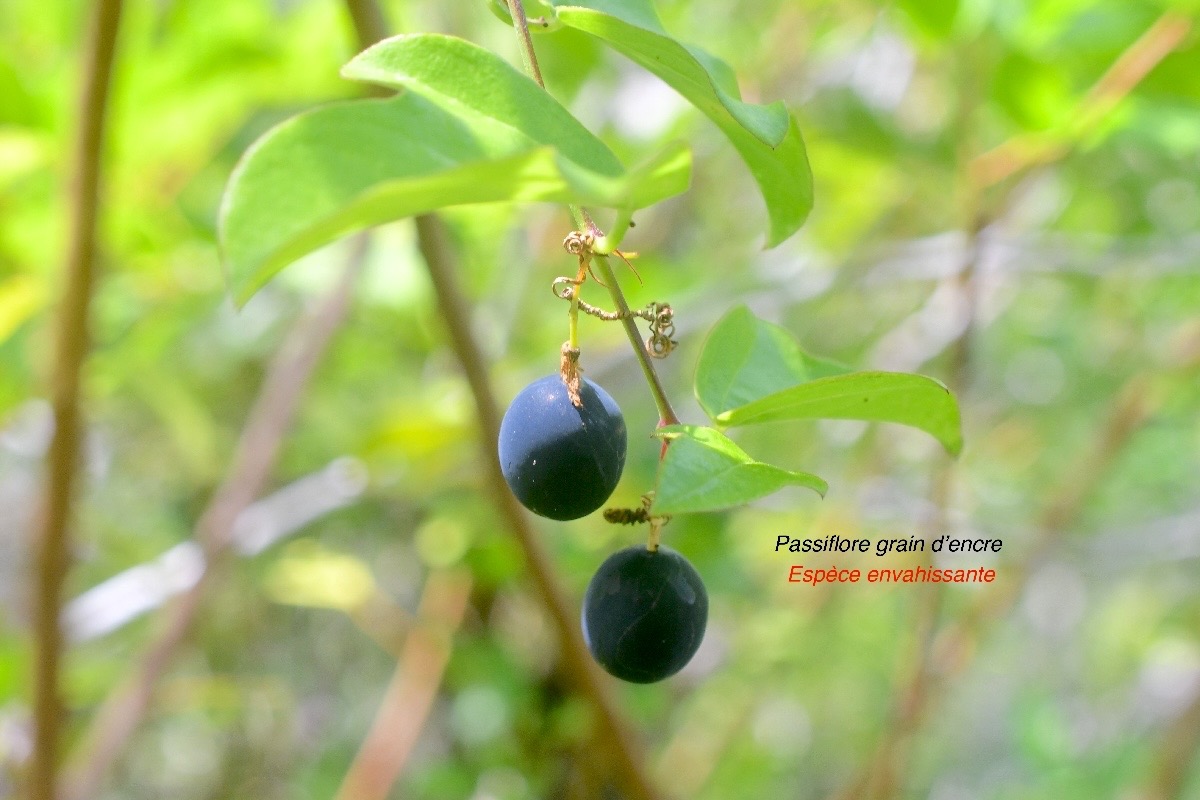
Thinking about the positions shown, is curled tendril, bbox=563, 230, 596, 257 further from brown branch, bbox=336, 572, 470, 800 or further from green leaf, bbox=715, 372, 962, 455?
brown branch, bbox=336, 572, 470, 800

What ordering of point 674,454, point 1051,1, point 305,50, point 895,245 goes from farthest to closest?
point 895,245
point 305,50
point 1051,1
point 674,454

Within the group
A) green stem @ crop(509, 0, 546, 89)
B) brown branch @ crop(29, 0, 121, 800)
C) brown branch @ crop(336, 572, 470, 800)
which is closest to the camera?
green stem @ crop(509, 0, 546, 89)

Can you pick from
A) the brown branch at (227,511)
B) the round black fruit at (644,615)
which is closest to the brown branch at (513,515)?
the round black fruit at (644,615)

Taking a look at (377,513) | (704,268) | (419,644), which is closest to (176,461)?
(377,513)

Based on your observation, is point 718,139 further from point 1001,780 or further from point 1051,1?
point 1001,780

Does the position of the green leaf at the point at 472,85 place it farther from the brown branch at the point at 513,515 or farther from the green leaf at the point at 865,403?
the brown branch at the point at 513,515

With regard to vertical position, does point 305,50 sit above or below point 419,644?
above

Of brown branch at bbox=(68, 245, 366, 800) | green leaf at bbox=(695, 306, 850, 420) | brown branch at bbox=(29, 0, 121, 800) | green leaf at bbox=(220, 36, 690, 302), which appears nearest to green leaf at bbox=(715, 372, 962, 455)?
green leaf at bbox=(695, 306, 850, 420)
